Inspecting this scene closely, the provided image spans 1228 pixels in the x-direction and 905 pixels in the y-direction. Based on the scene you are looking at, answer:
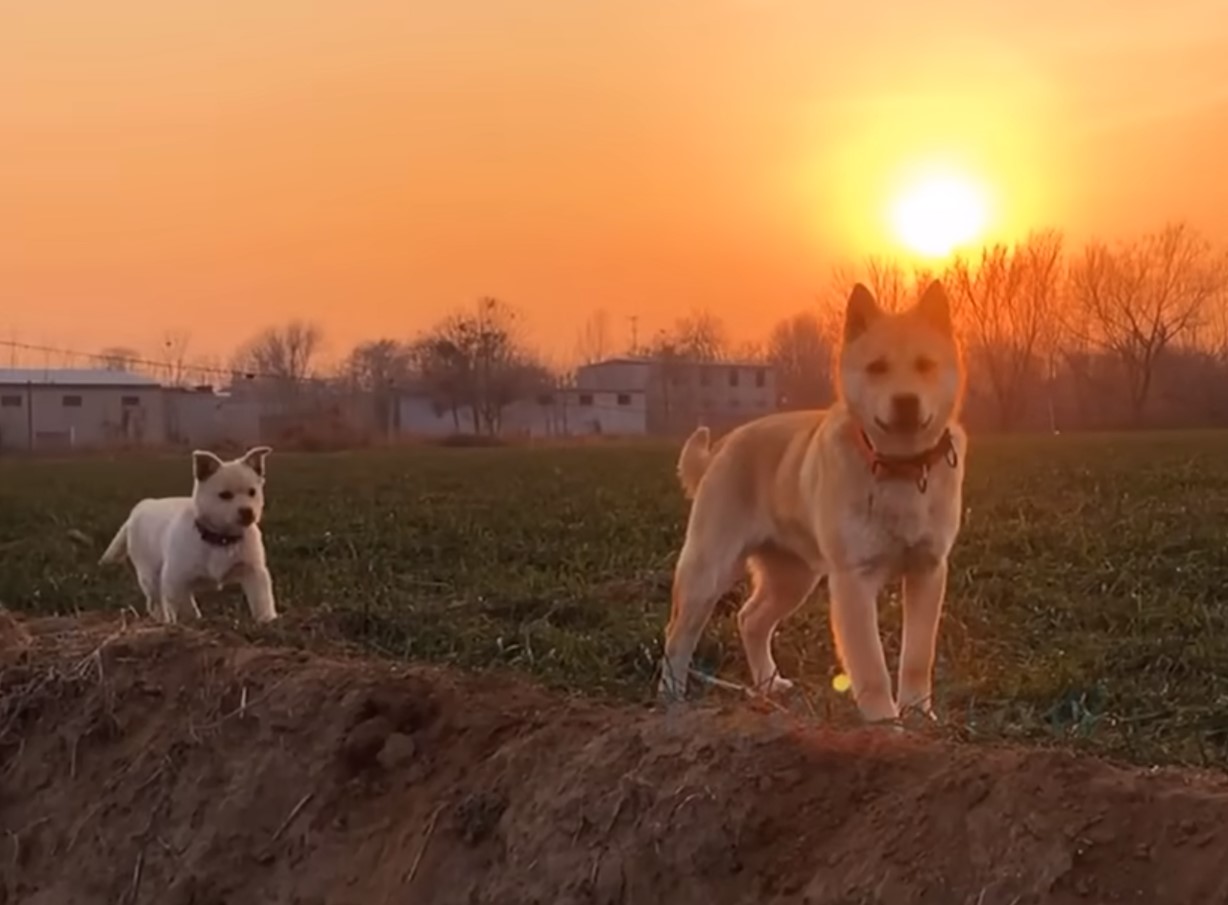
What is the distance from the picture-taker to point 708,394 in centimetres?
11438

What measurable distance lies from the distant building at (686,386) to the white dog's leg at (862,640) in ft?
331

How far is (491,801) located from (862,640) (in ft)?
5.45

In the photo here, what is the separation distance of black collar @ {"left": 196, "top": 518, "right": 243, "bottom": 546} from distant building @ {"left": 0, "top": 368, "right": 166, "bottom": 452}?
80771 mm

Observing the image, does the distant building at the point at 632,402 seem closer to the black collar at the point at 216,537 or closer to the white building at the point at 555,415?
the white building at the point at 555,415

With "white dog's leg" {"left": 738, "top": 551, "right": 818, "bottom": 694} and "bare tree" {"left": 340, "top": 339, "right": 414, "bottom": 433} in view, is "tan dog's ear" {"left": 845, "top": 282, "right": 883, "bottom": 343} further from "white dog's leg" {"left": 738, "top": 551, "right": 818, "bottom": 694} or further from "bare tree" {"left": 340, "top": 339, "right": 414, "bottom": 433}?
"bare tree" {"left": 340, "top": 339, "right": 414, "bottom": 433}

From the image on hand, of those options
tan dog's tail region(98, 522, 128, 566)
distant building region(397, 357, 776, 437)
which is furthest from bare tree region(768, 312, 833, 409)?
tan dog's tail region(98, 522, 128, 566)

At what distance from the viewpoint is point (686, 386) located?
374 feet

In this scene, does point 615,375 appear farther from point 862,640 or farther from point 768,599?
point 862,640

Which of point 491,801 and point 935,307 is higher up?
point 935,307

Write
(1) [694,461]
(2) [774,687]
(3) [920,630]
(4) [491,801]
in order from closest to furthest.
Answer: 1. (4) [491,801]
2. (3) [920,630]
3. (2) [774,687]
4. (1) [694,461]

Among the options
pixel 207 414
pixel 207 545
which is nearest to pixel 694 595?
pixel 207 545

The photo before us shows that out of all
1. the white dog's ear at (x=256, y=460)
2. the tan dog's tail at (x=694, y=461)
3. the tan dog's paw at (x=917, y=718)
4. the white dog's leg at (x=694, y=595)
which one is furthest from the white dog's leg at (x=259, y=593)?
the tan dog's paw at (x=917, y=718)

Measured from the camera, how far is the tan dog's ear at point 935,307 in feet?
19.2

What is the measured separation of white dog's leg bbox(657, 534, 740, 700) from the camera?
22.0 ft
